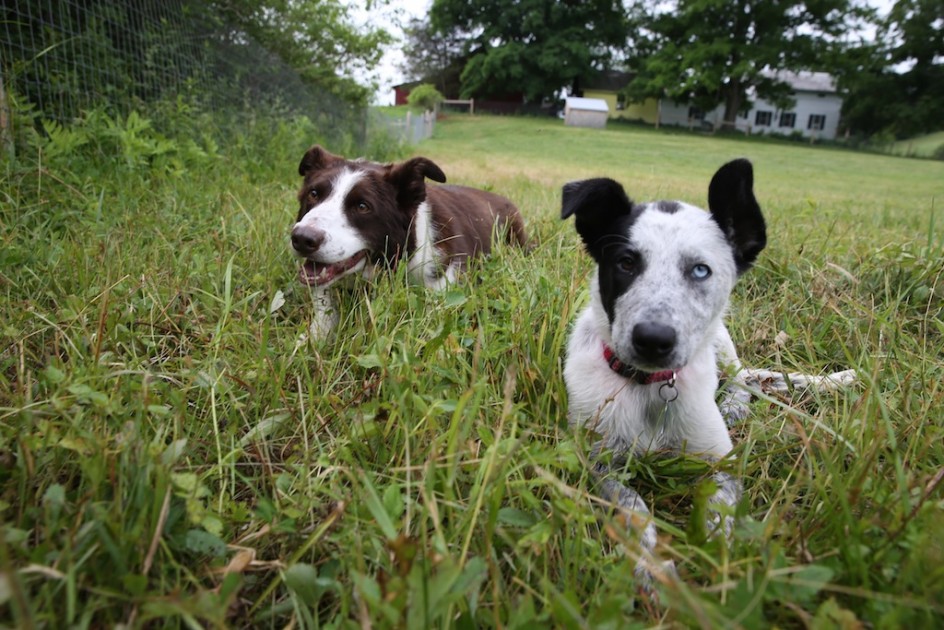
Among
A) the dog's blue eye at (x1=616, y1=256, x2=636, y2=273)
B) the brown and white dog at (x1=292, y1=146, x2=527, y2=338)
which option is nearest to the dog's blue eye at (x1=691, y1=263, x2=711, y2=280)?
the dog's blue eye at (x1=616, y1=256, x2=636, y2=273)

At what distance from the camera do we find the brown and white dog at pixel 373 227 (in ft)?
10.0

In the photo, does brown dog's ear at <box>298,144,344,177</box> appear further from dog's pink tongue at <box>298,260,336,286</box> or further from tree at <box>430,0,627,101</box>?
tree at <box>430,0,627,101</box>

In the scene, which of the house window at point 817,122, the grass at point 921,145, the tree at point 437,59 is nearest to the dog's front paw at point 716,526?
the grass at point 921,145

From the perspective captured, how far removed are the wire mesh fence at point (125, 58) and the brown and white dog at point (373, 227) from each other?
7.49ft

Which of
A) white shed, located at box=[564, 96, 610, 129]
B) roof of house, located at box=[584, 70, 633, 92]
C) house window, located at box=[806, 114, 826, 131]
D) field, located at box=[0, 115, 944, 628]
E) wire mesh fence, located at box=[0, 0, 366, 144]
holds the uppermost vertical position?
roof of house, located at box=[584, 70, 633, 92]

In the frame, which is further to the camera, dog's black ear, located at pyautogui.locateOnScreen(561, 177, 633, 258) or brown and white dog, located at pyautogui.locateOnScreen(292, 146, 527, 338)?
brown and white dog, located at pyautogui.locateOnScreen(292, 146, 527, 338)

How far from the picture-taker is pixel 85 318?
6.89 ft

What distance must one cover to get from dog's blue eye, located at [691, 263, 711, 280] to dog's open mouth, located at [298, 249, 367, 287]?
1963mm

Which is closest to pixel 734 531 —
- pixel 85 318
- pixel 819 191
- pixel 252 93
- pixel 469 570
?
pixel 469 570

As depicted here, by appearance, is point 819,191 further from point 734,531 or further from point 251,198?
point 734,531

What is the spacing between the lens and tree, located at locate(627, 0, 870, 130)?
42.1 meters

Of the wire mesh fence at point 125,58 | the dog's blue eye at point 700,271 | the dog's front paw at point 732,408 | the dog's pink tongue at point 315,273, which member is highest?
the wire mesh fence at point 125,58

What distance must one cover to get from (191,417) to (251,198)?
348 centimetres

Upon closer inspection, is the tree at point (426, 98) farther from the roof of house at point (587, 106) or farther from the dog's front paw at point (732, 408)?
the dog's front paw at point (732, 408)
